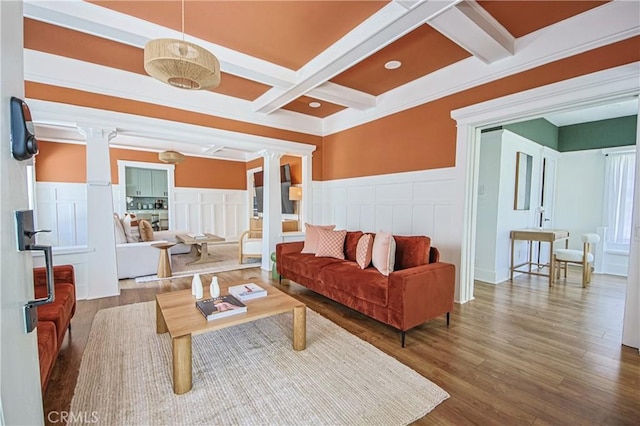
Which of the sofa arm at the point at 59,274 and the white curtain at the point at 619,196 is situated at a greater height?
the white curtain at the point at 619,196

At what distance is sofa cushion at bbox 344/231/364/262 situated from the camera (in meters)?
3.70

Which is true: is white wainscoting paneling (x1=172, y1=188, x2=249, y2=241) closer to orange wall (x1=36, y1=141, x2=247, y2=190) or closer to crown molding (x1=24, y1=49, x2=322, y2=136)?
orange wall (x1=36, y1=141, x2=247, y2=190)

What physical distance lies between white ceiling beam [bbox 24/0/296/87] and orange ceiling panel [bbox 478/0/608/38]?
2.43 meters

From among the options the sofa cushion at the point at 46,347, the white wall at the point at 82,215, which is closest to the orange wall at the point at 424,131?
the sofa cushion at the point at 46,347

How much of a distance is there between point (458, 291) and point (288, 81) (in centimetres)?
340

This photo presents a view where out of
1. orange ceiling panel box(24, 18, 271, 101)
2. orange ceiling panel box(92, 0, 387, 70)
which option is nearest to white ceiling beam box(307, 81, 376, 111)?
orange ceiling panel box(92, 0, 387, 70)

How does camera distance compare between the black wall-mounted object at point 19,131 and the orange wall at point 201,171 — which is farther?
the orange wall at point 201,171

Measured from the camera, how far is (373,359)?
7.25ft

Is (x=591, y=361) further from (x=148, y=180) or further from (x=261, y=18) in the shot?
(x=148, y=180)

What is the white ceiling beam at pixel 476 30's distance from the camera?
7.79 ft

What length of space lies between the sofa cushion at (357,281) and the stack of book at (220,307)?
114cm

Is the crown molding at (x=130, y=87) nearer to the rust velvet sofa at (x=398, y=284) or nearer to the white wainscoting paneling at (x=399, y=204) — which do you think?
the white wainscoting paneling at (x=399, y=204)

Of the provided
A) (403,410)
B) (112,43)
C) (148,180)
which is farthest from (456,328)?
(148,180)

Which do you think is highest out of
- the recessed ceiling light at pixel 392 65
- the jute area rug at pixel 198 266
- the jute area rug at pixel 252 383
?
the recessed ceiling light at pixel 392 65
